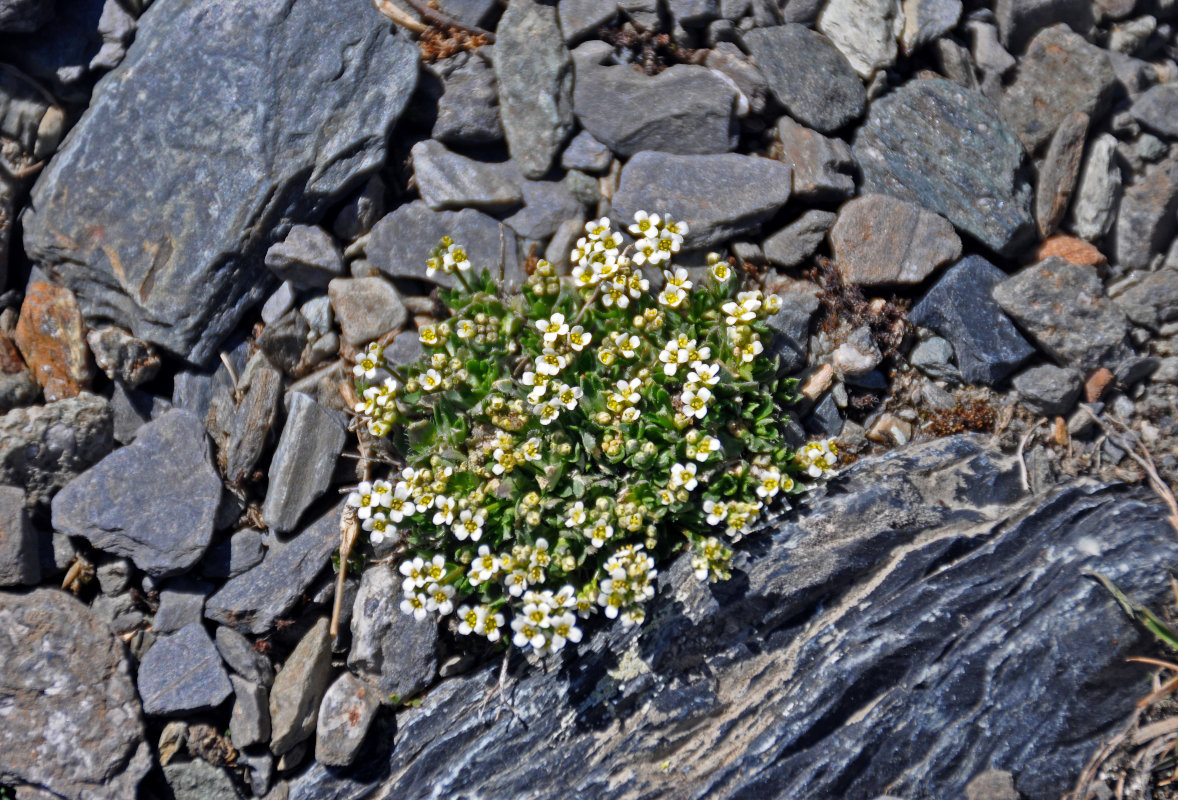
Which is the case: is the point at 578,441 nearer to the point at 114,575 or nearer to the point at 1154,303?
the point at 114,575

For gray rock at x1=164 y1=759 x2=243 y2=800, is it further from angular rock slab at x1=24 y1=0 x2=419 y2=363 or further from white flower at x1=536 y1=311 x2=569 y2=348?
white flower at x1=536 y1=311 x2=569 y2=348

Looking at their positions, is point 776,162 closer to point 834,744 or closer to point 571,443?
point 571,443

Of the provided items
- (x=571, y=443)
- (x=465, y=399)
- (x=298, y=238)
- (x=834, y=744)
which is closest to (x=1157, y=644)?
(x=834, y=744)

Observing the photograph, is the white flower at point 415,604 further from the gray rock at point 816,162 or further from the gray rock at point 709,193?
the gray rock at point 816,162

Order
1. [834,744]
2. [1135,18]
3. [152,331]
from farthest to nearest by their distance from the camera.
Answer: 1. [1135,18]
2. [152,331]
3. [834,744]

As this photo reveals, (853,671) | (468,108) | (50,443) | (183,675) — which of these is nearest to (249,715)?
(183,675)
